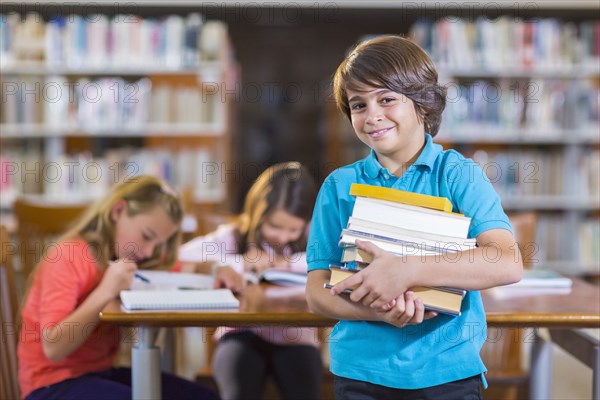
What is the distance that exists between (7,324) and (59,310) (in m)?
0.17

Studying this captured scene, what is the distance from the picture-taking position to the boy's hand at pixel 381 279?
3.54 ft

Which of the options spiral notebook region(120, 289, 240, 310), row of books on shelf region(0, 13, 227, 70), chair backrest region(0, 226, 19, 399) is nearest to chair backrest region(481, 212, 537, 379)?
spiral notebook region(120, 289, 240, 310)

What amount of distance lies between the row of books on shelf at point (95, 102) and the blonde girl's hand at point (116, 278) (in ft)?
9.01

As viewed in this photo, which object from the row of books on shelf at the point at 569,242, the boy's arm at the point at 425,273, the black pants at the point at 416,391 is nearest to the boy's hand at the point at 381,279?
the boy's arm at the point at 425,273

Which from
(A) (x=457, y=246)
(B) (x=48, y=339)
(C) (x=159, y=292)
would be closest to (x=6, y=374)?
(B) (x=48, y=339)

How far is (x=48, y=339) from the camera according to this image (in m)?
1.56

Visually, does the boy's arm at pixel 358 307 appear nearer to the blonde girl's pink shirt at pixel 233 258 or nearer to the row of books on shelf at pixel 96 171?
the blonde girl's pink shirt at pixel 233 258

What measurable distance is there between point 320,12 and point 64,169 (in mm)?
2457

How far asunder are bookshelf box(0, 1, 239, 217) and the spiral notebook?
2653 mm

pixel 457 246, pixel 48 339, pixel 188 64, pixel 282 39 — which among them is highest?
pixel 282 39

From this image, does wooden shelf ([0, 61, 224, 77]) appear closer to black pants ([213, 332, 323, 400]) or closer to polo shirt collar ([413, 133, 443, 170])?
black pants ([213, 332, 323, 400])

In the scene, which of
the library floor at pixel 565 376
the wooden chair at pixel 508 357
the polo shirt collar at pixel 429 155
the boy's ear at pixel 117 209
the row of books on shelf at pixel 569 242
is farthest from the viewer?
the row of books on shelf at pixel 569 242

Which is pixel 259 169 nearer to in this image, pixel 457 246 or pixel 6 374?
pixel 6 374

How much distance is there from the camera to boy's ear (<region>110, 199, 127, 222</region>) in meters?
1.81
